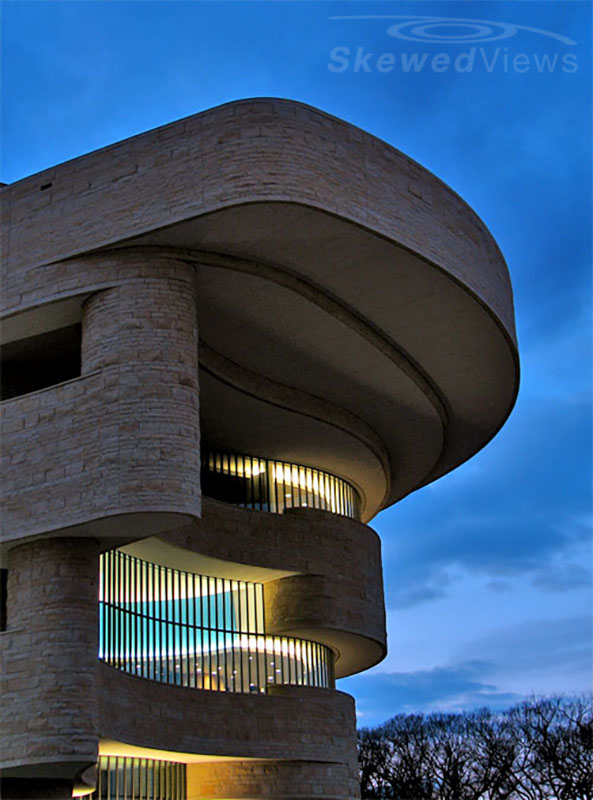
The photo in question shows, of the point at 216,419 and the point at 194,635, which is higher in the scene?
the point at 216,419

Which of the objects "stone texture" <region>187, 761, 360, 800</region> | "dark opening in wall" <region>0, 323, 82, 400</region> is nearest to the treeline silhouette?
"stone texture" <region>187, 761, 360, 800</region>

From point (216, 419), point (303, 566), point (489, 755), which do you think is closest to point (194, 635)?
point (303, 566)

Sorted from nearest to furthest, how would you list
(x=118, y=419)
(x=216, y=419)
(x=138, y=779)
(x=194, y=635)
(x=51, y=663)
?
(x=51, y=663), (x=118, y=419), (x=138, y=779), (x=194, y=635), (x=216, y=419)

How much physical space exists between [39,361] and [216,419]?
4.90 metres

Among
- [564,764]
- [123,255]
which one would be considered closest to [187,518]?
[123,255]

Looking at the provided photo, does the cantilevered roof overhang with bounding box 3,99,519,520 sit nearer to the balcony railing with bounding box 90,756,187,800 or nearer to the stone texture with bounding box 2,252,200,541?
the stone texture with bounding box 2,252,200,541

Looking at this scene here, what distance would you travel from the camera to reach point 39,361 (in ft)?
66.7

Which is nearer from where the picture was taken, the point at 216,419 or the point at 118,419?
the point at 118,419

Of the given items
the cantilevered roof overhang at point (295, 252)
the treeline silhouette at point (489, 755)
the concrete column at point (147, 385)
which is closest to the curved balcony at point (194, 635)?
the cantilevered roof overhang at point (295, 252)

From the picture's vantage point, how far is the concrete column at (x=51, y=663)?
1559cm

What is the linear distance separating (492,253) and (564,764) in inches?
1285

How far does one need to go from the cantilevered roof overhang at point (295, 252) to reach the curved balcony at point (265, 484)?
1284 mm

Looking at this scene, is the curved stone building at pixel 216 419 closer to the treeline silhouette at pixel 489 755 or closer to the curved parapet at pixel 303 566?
the curved parapet at pixel 303 566

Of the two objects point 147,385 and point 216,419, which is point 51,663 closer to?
point 147,385
